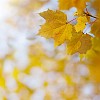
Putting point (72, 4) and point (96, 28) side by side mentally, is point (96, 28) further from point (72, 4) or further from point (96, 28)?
point (72, 4)

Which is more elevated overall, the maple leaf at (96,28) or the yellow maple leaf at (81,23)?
the maple leaf at (96,28)

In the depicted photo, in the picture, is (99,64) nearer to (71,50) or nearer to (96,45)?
(96,45)

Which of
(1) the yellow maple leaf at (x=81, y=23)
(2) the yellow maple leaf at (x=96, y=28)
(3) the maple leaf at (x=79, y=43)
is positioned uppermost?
(2) the yellow maple leaf at (x=96, y=28)

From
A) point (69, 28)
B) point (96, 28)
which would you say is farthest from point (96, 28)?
point (69, 28)

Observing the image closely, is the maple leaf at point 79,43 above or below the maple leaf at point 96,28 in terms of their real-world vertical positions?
below

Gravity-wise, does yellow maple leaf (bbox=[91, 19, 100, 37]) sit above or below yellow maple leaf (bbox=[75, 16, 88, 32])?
above
